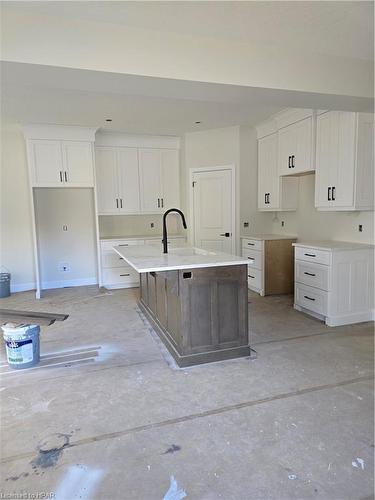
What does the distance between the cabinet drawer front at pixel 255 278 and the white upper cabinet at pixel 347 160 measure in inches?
61.7

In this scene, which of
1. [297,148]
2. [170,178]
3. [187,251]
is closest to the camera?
[187,251]

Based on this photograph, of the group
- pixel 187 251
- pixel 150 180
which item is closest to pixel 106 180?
pixel 150 180

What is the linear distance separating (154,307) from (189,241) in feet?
8.07

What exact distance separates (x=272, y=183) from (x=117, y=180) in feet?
9.16

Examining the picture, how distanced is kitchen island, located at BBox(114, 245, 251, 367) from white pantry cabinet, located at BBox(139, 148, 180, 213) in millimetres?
3272

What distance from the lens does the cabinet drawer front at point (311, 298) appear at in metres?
3.85

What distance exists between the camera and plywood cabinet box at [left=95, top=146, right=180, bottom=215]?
5.89 metres

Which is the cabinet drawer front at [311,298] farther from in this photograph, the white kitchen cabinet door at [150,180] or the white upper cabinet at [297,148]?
the white kitchen cabinet door at [150,180]

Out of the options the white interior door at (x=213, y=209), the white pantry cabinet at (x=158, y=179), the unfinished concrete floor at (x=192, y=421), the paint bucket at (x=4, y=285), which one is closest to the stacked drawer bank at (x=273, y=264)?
the white interior door at (x=213, y=209)

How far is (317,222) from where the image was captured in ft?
15.8

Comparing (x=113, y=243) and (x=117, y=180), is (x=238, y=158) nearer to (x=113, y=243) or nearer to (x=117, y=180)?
(x=117, y=180)

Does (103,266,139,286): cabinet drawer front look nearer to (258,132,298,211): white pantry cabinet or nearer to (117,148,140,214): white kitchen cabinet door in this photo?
(117,148,140,214): white kitchen cabinet door

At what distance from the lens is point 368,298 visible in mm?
3912

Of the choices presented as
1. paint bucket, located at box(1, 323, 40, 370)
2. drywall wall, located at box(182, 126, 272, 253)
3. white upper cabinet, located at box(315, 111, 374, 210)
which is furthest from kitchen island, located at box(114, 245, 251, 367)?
drywall wall, located at box(182, 126, 272, 253)
